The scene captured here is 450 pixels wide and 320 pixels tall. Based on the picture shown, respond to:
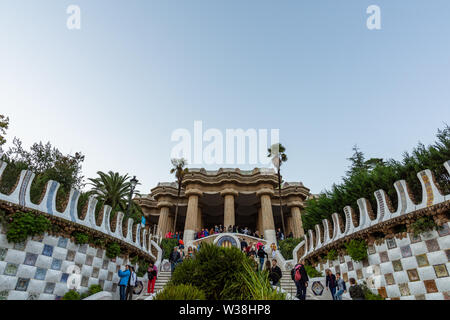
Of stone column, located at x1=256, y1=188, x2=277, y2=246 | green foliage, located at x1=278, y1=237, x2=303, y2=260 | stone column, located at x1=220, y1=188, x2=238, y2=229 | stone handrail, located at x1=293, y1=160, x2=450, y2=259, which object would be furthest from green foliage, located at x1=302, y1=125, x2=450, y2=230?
stone column, located at x1=220, y1=188, x2=238, y2=229

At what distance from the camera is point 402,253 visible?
29.2 ft

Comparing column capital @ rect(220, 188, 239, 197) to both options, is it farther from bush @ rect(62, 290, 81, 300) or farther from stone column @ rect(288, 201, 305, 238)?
bush @ rect(62, 290, 81, 300)

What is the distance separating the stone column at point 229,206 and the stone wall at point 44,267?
2325 cm

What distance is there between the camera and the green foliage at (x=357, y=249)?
410 inches

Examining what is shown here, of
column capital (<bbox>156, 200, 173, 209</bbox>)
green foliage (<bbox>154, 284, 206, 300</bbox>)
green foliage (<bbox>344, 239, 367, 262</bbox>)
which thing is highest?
column capital (<bbox>156, 200, 173, 209</bbox>)

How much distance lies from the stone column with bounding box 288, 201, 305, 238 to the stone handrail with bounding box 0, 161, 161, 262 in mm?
25847

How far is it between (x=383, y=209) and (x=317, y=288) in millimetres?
4646

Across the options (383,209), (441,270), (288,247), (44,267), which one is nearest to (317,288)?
(383,209)

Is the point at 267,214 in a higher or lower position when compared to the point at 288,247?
higher

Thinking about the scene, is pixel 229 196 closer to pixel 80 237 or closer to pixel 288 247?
pixel 288 247

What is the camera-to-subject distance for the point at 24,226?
26.8 feet

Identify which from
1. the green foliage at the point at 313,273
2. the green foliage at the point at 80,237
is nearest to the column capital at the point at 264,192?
the green foliage at the point at 313,273

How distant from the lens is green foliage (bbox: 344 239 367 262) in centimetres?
1041

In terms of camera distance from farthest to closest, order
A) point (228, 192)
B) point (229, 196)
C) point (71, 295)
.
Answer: point (229, 196), point (228, 192), point (71, 295)
